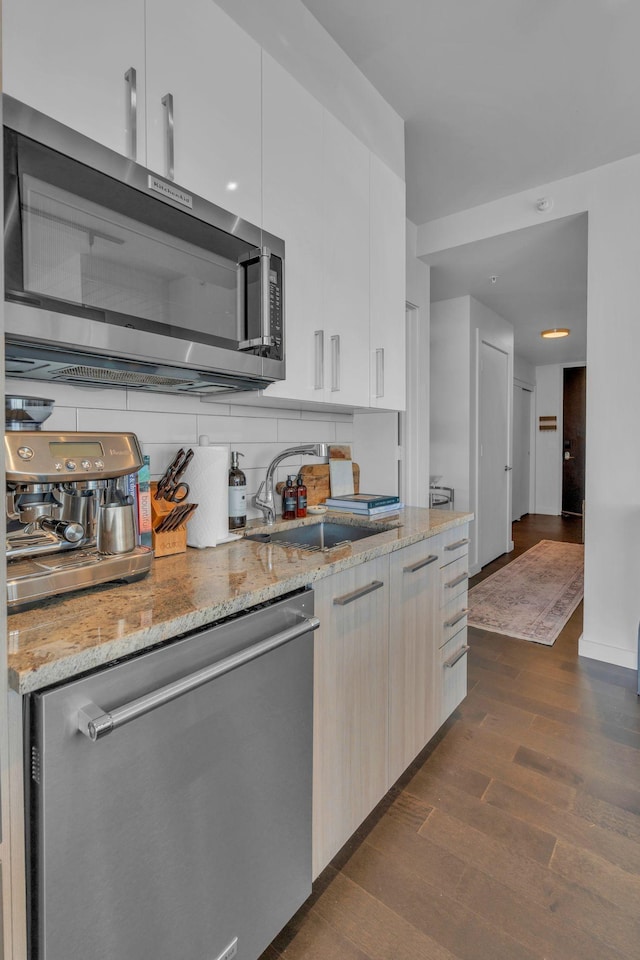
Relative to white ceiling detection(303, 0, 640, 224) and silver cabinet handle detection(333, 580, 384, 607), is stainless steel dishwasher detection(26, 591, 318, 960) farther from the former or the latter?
white ceiling detection(303, 0, 640, 224)

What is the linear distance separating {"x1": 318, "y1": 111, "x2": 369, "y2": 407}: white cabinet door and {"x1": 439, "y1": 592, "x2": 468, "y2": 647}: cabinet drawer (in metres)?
0.90

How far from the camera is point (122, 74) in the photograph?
3.66 feet

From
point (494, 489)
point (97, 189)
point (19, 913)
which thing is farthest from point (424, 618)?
point (494, 489)

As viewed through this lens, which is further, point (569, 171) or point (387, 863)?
point (569, 171)

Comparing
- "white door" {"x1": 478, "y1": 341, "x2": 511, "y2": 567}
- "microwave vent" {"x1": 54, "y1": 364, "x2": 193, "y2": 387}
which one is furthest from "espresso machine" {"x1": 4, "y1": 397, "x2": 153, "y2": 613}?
"white door" {"x1": 478, "y1": 341, "x2": 511, "y2": 567}

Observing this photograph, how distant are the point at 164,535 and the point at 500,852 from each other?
1.39 meters

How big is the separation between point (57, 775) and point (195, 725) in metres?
0.25

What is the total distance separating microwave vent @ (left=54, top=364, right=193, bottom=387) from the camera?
125 centimetres

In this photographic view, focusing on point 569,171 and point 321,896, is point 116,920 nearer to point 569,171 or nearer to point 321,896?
point 321,896

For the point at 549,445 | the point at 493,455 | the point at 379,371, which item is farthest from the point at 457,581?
the point at 549,445

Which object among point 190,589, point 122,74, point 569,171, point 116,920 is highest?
point 569,171

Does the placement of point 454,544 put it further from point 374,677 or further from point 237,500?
point 237,500

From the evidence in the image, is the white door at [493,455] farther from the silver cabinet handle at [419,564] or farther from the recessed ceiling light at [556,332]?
the silver cabinet handle at [419,564]

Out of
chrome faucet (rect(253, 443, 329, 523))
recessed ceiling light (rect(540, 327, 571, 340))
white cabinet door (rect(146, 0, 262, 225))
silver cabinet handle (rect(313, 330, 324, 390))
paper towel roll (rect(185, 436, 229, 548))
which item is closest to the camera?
white cabinet door (rect(146, 0, 262, 225))
